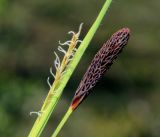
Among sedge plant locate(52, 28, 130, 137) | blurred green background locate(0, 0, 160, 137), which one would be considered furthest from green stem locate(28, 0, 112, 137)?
blurred green background locate(0, 0, 160, 137)

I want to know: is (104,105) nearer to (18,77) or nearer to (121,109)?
(121,109)

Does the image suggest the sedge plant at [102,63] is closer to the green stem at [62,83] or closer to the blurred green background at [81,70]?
the green stem at [62,83]

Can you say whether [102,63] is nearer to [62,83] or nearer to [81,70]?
[62,83]

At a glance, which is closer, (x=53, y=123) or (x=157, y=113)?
(x=53, y=123)

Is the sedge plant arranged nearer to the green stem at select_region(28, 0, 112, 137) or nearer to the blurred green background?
the green stem at select_region(28, 0, 112, 137)

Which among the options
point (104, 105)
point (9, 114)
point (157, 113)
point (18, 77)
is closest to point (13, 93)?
point (9, 114)

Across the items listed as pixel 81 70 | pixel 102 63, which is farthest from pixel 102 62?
pixel 81 70
